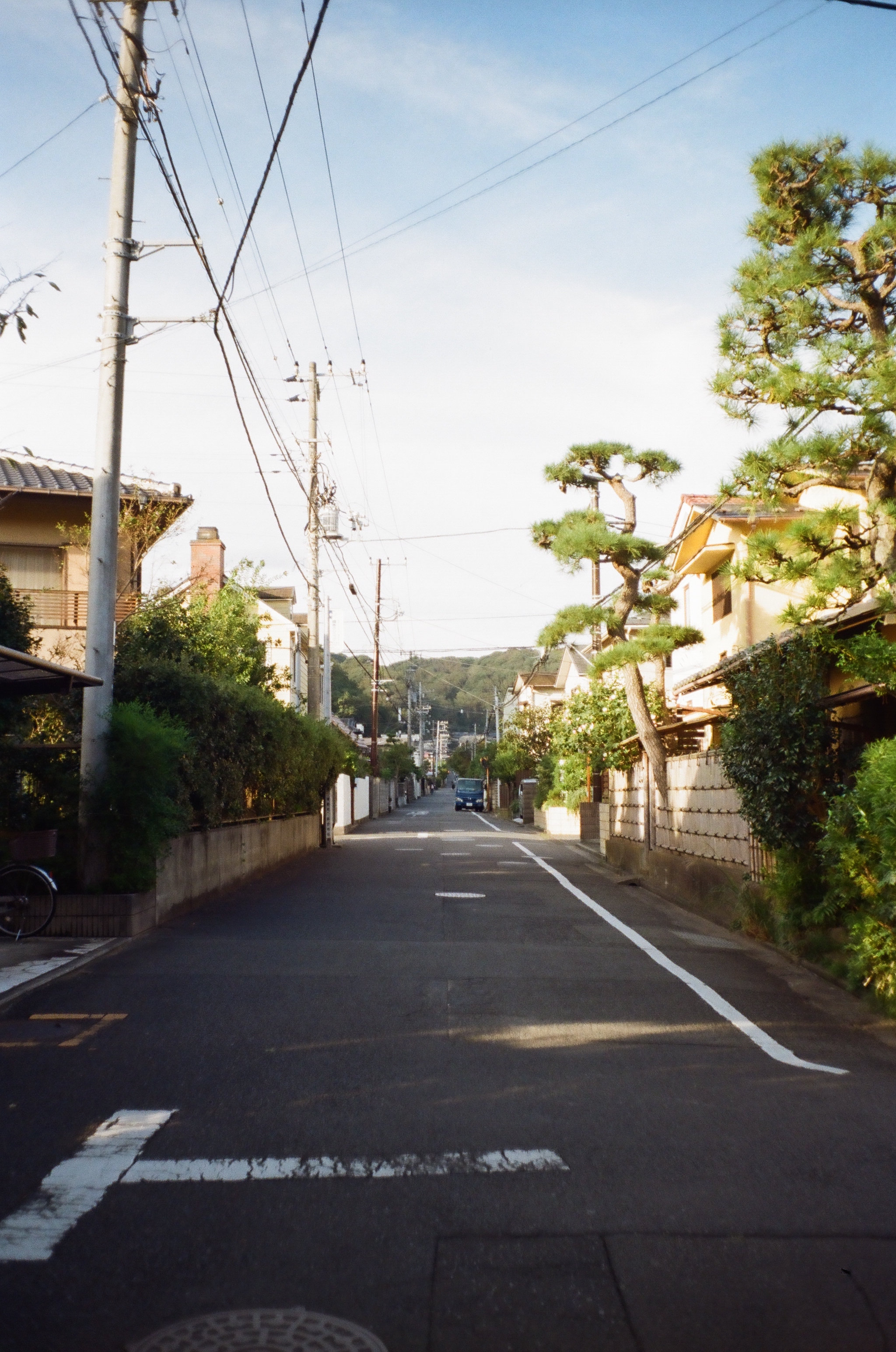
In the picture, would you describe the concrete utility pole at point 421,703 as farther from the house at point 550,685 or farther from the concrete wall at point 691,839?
the concrete wall at point 691,839

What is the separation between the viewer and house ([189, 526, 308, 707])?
32.1 meters

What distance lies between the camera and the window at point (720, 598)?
85.7 feet

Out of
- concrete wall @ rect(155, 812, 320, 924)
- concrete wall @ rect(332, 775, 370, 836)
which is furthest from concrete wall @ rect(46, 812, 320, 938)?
concrete wall @ rect(332, 775, 370, 836)

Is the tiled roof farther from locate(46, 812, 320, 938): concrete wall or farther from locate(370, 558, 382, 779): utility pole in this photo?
locate(370, 558, 382, 779): utility pole

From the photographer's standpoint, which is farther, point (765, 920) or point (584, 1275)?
point (765, 920)

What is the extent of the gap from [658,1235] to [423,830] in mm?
36077

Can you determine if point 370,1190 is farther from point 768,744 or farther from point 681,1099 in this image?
point 768,744

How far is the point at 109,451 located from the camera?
12938 millimetres

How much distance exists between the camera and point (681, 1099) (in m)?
5.98

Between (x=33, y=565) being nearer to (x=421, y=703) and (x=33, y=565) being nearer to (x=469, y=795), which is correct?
(x=469, y=795)

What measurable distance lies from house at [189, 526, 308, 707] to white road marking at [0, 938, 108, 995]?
56.3 feet

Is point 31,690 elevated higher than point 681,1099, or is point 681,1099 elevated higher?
point 31,690

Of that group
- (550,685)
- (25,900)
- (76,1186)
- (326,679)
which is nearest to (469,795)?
(550,685)

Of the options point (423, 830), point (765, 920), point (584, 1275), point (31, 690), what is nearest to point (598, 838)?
point (423, 830)
